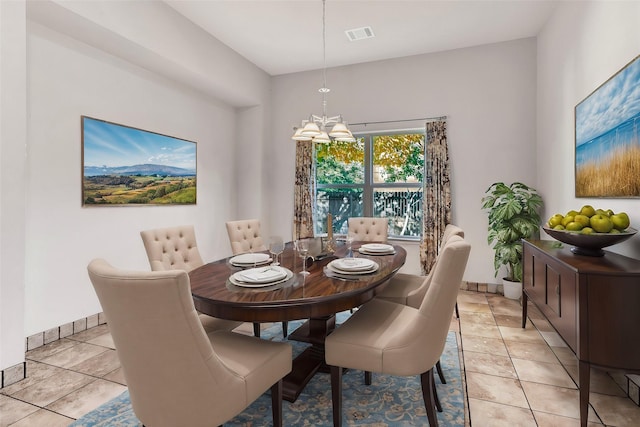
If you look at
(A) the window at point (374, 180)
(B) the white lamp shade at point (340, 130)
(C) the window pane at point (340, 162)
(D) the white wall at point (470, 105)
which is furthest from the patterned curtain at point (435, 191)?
(B) the white lamp shade at point (340, 130)

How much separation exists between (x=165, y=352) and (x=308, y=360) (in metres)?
1.33

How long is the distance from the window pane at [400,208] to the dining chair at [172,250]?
2937mm

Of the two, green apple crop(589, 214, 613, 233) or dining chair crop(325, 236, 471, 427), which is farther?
green apple crop(589, 214, 613, 233)

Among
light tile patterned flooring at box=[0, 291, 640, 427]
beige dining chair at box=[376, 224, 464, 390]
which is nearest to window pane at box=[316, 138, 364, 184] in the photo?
beige dining chair at box=[376, 224, 464, 390]

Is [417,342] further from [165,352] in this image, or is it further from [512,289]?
[512,289]

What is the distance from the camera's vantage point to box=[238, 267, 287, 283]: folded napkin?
1639mm

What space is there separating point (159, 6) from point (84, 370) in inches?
127

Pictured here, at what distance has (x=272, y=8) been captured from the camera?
10.9 ft

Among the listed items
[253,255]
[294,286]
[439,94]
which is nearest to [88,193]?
[253,255]

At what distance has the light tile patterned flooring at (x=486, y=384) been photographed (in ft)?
5.93

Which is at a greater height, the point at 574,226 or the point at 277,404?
the point at 574,226

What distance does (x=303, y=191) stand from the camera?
16.3 ft

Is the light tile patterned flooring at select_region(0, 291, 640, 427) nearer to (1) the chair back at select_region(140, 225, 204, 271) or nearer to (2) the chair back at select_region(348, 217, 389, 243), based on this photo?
(1) the chair back at select_region(140, 225, 204, 271)

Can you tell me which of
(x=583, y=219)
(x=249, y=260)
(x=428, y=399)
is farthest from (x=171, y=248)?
(x=583, y=219)
